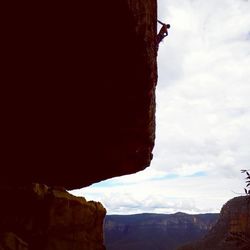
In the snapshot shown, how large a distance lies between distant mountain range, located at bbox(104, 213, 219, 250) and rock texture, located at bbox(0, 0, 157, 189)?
10763 centimetres

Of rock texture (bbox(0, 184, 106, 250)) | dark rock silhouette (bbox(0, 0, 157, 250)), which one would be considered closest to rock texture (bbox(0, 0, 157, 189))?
dark rock silhouette (bbox(0, 0, 157, 250))

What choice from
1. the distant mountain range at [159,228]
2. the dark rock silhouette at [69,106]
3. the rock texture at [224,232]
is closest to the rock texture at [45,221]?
the dark rock silhouette at [69,106]

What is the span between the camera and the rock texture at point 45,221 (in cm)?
732

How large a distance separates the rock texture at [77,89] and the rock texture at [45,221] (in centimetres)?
76

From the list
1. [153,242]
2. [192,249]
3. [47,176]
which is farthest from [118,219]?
[47,176]

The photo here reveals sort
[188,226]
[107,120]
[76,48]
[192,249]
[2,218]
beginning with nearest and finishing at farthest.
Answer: [76,48] < [2,218] < [107,120] < [192,249] < [188,226]

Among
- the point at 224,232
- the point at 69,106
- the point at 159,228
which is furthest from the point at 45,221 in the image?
the point at 159,228

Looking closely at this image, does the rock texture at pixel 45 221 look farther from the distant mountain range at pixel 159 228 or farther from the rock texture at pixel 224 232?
the distant mountain range at pixel 159 228

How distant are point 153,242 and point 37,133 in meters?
110

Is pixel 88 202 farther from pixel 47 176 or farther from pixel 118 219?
pixel 118 219

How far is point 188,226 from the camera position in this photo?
425 ft

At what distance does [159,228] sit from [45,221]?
125m

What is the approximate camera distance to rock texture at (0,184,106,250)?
24.0 ft

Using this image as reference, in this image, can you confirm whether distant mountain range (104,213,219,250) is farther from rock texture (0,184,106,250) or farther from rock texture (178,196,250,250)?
rock texture (0,184,106,250)
